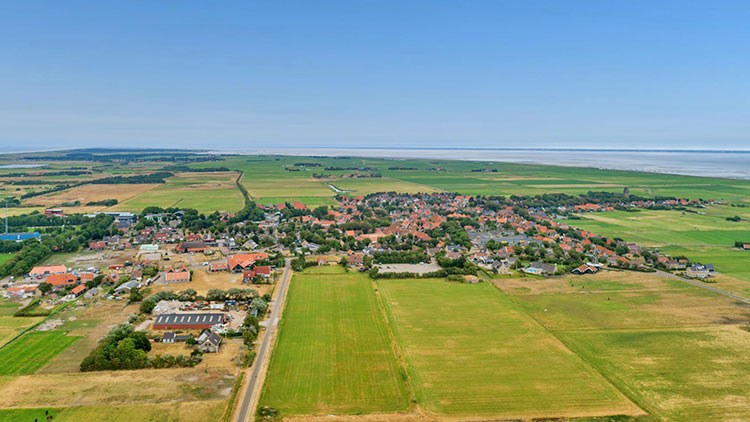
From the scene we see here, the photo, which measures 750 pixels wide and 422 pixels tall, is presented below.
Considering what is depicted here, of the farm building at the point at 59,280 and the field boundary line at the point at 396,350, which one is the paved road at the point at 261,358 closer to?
the field boundary line at the point at 396,350

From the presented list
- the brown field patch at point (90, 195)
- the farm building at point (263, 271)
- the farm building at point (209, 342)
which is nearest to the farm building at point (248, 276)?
the farm building at point (263, 271)

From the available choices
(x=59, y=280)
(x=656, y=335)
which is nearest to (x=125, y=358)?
(x=59, y=280)

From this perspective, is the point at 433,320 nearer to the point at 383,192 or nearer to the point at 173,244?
the point at 173,244

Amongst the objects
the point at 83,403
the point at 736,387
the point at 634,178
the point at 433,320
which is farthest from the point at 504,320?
the point at 634,178

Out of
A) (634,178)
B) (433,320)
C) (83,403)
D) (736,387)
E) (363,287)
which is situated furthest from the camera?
(634,178)

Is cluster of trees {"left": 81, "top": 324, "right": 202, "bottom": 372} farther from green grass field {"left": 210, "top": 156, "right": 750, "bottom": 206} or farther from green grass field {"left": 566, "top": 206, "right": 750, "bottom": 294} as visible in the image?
green grass field {"left": 210, "top": 156, "right": 750, "bottom": 206}

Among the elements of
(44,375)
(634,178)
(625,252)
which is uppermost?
(634,178)
